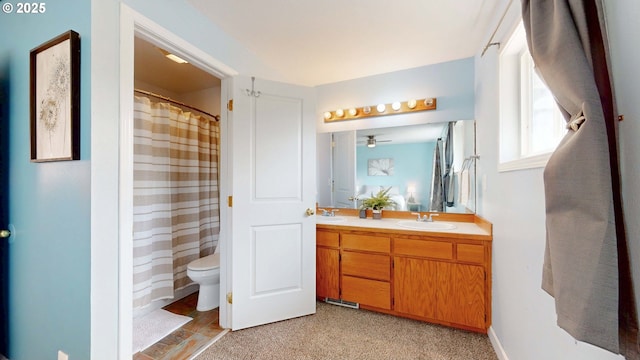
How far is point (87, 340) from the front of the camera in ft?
3.67

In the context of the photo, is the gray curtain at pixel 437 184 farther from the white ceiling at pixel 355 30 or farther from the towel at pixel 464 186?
the white ceiling at pixel 355 30

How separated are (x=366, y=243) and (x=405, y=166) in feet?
3.11

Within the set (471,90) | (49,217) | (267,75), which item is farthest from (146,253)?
(471,90)

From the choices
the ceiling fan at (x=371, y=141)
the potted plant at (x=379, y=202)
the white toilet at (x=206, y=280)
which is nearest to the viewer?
the white toilet at (x=206, y=280)

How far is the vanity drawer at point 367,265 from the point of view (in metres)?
2.11

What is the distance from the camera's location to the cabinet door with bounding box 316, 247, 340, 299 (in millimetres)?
2301

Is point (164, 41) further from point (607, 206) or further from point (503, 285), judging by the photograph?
point (503, 285)

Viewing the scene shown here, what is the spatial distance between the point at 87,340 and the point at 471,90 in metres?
3.24

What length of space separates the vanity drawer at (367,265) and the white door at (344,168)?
2.31ft

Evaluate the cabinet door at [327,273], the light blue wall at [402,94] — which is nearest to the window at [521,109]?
the light blue wall at [402,94]

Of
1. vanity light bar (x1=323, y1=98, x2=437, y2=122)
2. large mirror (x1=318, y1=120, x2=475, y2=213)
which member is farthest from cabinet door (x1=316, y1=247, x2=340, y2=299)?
vanity light bar (x1=323, y1=98, x2=437, y2=122)

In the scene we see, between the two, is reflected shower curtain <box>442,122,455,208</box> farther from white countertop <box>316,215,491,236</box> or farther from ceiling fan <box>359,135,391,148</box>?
ceiling fan <box>359,135,391,148</box>

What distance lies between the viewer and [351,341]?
180 centimetres

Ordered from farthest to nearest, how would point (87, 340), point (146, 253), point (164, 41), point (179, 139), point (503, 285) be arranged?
point (179, 139), point (146, 253), point (503, 285), point (164, 41), point (87, 340)
